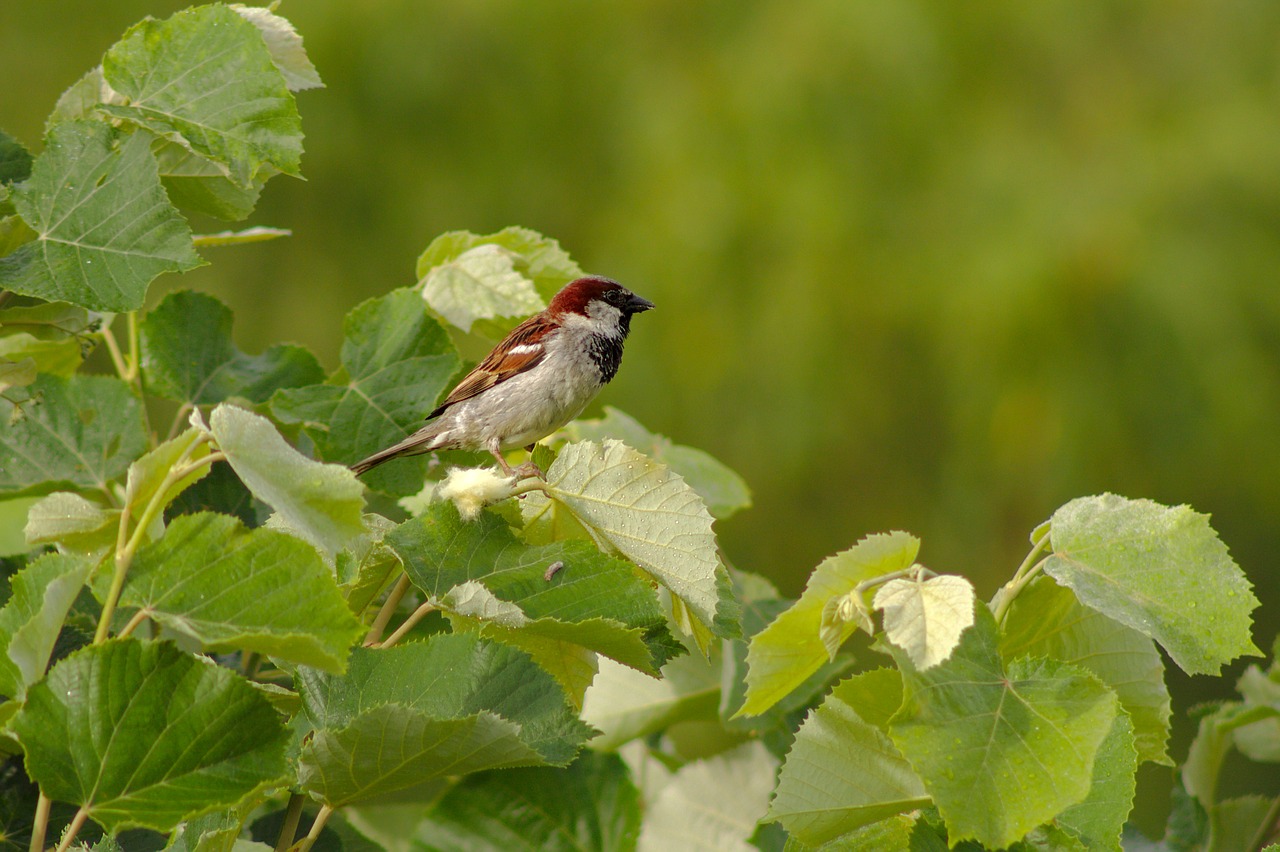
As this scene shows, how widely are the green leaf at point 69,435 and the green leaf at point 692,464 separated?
0.55m

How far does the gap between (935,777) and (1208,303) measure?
5.03 metres

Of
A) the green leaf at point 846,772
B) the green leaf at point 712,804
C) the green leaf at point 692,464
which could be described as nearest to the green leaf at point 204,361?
the green leaf at point 692,464

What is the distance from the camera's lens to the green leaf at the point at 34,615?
2.46 ft

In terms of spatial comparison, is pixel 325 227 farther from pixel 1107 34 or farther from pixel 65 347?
pixel 65 347

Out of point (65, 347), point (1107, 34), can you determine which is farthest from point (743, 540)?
point (65, 347)

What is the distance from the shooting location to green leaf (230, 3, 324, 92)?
117cm

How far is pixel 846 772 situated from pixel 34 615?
1.76 feet

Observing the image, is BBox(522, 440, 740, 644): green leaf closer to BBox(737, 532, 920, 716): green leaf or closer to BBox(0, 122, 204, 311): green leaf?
BBox(737, 532, 920, 716): green leaf

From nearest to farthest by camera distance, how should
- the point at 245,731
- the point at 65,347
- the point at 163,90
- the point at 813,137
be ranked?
the point at 245,731 < the point at 163,90 < the point at 65,347 < the point at 813,137

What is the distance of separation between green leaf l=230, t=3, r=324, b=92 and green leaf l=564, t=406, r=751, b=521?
545 mm

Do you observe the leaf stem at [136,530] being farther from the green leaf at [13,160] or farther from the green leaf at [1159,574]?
the green leaf at [1159,574]

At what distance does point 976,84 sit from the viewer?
586 cm

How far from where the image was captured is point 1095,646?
94cm

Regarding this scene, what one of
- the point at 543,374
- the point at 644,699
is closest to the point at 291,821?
the point at 644,699
